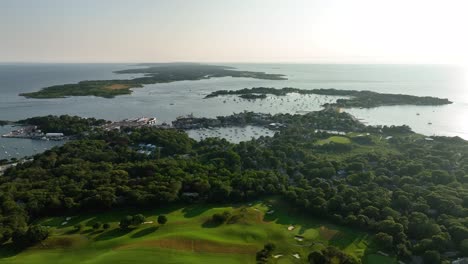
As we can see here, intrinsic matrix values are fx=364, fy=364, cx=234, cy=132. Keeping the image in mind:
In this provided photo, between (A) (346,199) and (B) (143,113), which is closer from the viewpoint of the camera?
(A) (346,199)

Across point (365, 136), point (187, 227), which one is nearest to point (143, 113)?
point (365, 136)

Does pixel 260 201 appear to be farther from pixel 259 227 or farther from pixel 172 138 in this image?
pixel 172 138

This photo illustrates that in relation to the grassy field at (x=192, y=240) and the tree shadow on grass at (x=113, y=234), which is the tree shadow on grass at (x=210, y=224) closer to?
the grassy field at (x=192, y=240)

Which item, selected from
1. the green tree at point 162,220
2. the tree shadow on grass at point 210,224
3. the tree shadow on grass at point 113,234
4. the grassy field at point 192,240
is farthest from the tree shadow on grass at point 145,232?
the tree shadow on grass at point 210,224

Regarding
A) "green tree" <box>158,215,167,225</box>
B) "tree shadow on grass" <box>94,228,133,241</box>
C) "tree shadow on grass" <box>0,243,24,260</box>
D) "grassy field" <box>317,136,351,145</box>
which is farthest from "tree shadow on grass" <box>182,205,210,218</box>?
"grassy field" <box>317,136,351,145</box>

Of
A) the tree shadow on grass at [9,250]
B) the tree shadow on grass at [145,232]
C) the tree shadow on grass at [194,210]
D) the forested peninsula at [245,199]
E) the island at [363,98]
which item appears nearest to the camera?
the tree shadow on grass at [9,250]

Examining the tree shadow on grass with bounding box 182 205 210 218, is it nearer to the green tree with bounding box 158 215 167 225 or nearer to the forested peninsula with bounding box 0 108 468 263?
the forested peninsula with bounding box 0 108 468 263

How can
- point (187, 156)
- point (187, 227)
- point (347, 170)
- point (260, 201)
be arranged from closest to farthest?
1. point (187, 227)
2. point (260, 201)
3. point (347, 170)
4. point (187, 156)
